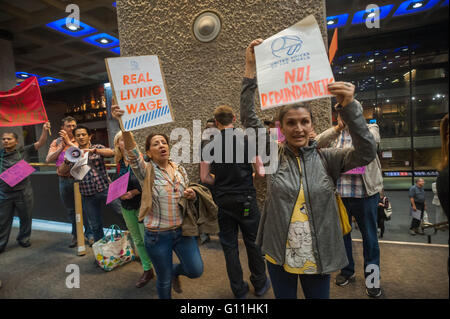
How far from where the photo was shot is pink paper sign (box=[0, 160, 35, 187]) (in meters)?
3.23

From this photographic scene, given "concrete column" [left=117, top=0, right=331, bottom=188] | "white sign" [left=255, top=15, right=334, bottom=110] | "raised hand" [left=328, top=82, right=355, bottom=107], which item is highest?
"concrete column" [left=117, top=0, right=331, bottom=188]

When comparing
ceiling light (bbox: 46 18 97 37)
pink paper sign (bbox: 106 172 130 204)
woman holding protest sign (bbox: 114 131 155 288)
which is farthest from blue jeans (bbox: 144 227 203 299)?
ceiling light (bbox: 46 18 97 37)

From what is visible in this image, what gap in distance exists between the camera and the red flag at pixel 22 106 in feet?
9.32

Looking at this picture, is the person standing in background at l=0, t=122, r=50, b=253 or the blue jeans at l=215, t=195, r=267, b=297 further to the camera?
the person standing in background at l=0, t=122, r=50, b=253

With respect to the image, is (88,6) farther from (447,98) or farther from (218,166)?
(447,98)

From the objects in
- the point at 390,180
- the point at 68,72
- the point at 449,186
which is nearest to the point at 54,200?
the point at 449,186

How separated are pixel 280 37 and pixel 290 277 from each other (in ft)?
4.41

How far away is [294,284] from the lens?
4.41ft

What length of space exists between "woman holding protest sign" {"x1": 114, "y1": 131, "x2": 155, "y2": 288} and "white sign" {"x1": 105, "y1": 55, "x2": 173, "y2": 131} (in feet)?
2.10

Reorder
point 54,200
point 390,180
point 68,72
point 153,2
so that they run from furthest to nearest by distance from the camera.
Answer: point 68,72
point 390,180
point 54,200
point 153,2

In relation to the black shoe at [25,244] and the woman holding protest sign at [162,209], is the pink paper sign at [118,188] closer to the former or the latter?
the woman holding protest sign at [162,209]

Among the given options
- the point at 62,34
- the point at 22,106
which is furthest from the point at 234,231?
the point at 62,34

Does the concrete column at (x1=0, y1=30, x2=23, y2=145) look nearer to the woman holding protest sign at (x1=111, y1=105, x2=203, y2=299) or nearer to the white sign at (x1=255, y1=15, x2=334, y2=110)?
the woman holding protest sign at (x1=111, y1=105, x2=203, y2=299)

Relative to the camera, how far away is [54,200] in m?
4.81
